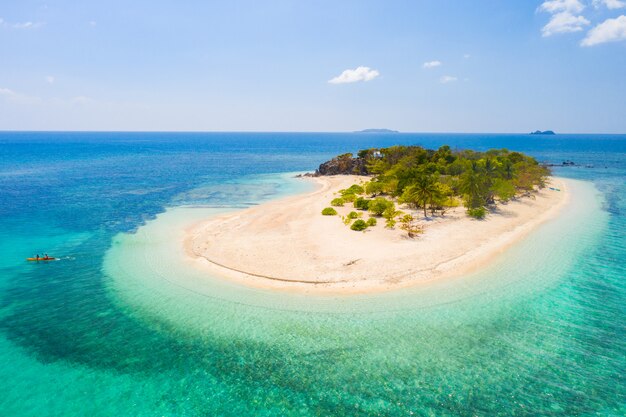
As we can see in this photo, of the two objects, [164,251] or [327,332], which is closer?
[327,332]

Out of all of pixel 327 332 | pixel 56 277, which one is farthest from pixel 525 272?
pixel 56 277

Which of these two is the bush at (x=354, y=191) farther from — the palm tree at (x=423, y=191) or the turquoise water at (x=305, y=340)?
the turquoise water at (x=305, y=340)

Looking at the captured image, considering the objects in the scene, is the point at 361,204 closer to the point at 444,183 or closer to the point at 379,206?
the point at 379,206

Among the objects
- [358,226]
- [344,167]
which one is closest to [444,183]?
[358,226]

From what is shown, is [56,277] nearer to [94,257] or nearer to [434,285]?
[94,257]

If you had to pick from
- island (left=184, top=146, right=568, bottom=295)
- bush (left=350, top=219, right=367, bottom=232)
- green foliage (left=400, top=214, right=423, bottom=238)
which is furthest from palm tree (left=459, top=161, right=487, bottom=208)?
bush (left=350, top=219, right=367, bottom=232)

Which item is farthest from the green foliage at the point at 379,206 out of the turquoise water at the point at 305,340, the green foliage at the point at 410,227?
the turquoise water at the point at 305,340

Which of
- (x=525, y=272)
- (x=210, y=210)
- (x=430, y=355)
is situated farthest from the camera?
(x=210, y=210)
